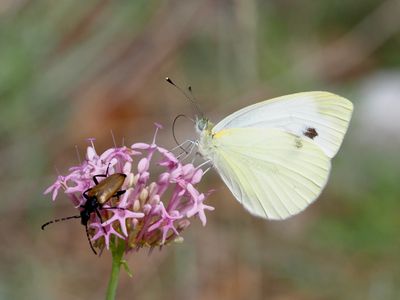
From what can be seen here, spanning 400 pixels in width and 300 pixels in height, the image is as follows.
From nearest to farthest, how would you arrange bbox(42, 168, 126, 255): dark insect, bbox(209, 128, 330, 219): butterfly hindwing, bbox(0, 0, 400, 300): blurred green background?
bbox(42, 168, 126, 255): dark insect, bbox(209, 128, 330, 219): butterfly hindwing, bbox(0, 0, 400, 300): blurred green background

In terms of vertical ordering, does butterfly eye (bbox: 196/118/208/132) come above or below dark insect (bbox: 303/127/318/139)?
above

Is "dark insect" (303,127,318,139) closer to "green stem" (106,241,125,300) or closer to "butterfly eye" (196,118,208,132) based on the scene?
"butterfly eye" (196,118,208,132)

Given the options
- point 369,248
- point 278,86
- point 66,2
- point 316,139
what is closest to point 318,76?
point 278,86

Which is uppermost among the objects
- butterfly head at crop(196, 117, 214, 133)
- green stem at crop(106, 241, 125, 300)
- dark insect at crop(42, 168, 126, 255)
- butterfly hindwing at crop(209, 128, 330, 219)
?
dark insect at crop(42, 168, 126, 255)

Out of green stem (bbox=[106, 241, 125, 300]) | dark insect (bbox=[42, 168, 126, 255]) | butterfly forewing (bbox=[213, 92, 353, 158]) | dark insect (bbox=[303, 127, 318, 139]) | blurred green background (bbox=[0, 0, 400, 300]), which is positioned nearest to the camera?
green stem (bbox=[106, 241, 125, 300])

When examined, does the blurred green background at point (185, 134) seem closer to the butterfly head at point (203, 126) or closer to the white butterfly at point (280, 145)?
the white butterfly at point (280, 145)

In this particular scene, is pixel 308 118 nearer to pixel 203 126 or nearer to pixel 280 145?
pixel 280 145

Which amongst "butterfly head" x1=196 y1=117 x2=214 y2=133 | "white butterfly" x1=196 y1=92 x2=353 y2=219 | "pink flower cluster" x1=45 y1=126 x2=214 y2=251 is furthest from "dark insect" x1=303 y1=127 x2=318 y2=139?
"pink flower cluster" x1=45 y1=126 x2=214 y2=251
